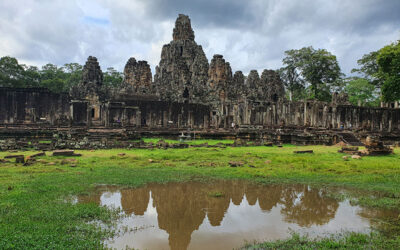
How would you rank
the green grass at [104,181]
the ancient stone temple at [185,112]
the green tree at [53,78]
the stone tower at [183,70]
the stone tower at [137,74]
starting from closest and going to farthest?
the green grass at [104,181] < the ancient stone temple at [185,112] < the stone tower at [183,70] < the stone tower at [137,74] < the green tree at [53,78]

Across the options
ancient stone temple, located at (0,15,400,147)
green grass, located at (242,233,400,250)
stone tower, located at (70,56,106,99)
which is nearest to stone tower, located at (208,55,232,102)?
ancient stone temple, located at (0,15,400,147)

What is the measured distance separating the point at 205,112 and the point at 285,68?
27173 millimetres

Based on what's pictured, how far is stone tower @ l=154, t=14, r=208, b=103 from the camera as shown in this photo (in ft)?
117

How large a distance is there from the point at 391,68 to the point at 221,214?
28565 millimetres

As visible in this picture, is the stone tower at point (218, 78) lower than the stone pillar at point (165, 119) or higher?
higher

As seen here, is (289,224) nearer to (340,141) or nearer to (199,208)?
(199,208)

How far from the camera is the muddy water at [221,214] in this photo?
4.64 metres

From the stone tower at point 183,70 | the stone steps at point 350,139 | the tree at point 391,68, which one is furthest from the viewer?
the stone tower at point 183,70

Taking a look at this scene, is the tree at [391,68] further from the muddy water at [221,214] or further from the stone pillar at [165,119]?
the muddy water at [221,214]

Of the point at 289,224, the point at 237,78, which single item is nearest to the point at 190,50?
the point at 237,78

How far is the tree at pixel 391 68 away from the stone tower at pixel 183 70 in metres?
19.7

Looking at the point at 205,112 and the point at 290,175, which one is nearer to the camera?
the point at 290,175

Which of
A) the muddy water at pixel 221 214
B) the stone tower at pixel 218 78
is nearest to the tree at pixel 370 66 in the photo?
the stone tower at pixel 218 78

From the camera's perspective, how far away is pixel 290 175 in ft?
30.8
